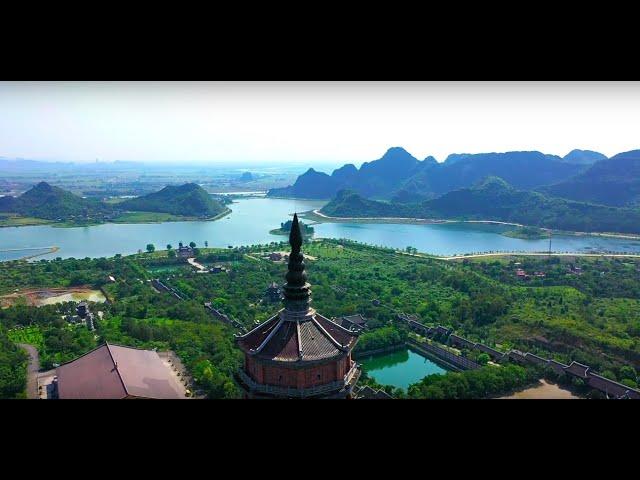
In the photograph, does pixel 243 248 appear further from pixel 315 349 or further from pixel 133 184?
pixel 133 184

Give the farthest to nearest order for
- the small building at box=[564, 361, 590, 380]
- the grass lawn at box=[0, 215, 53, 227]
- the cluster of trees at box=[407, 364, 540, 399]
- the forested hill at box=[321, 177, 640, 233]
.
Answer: the grass lawn at box=[0, 215, 53, 227] → the forested hill at box=[321, 177, 640, 233] → the small building at box=[564, 361, 590, 380] → the cluster of trees at box=[407, 364, 540, 399]

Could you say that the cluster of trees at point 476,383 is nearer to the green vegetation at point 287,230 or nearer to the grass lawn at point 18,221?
the green vegetation at point 287,230

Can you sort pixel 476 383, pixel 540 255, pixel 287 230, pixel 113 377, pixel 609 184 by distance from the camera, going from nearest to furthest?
pixel 113 377 < pixel 476 383 < pixel 540 255 < pixel 287 230 < pixel 609 184

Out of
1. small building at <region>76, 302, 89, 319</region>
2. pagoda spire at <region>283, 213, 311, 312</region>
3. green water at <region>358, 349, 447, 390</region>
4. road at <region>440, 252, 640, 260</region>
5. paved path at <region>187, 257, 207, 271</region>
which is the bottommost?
green water at <region>358, 349, 447, 390</region>

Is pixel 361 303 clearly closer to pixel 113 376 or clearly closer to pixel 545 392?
pixel 545 392

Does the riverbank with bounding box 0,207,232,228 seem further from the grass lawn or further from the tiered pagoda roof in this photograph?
the tiered pagoda roof

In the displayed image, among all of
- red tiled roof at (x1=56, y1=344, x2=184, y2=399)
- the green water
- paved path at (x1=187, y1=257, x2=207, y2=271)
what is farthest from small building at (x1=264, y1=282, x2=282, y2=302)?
red tiled roof at (x1=56, y1=344, x2=184, y2=399)

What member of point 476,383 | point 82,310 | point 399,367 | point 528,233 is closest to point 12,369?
point 82,310
